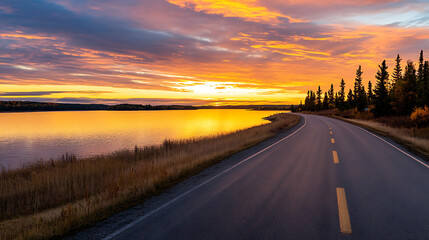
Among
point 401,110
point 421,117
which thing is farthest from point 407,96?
point 421,117

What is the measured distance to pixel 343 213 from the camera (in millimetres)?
4766

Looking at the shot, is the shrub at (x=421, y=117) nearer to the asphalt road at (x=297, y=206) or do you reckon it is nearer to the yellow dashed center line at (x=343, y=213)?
the asphalt road at (x=297, y=206)

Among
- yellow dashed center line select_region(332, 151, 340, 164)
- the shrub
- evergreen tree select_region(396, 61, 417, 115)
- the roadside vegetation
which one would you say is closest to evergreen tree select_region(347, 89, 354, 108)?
the roadside vegetation

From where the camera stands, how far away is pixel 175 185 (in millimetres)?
7047

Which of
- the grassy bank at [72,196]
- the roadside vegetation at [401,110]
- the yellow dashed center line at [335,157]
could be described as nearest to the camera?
the grassy bank at [72,196]

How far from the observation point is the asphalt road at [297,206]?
13.3 ft

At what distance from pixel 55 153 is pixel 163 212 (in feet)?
71.3

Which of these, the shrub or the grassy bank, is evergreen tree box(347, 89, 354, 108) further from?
the grassy bank

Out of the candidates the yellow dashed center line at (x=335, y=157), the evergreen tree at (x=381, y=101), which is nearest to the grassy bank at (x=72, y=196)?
the yellow dashed center line at (x=335, y=157)

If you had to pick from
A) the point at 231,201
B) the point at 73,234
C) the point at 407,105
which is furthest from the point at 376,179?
the point at 407,105

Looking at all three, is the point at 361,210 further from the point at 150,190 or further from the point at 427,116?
the point at 427,116

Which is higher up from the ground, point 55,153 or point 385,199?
point 385,199

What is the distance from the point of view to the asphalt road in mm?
4039

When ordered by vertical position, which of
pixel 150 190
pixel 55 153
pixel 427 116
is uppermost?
pixel 427 116
